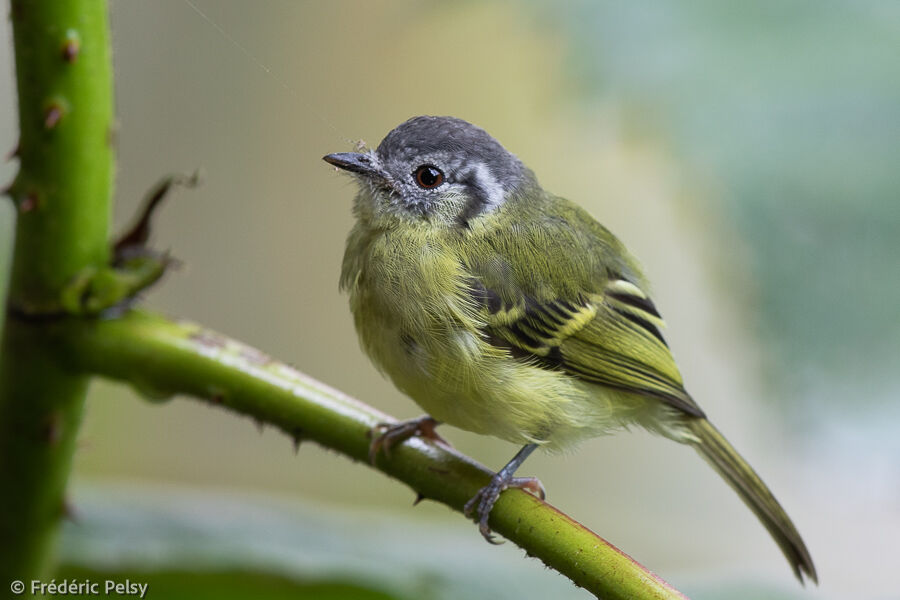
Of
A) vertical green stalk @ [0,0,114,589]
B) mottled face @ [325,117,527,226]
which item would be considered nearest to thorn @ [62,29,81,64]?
vertical green stalk @ [0,0,114,589]

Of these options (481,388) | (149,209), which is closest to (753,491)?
(481,388)

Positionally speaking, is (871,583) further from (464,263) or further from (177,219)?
(177,219)

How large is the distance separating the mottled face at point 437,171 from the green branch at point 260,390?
32cm

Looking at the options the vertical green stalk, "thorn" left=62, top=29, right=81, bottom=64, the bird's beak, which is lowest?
the vertical green stalk

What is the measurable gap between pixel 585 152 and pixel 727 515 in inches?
53.6

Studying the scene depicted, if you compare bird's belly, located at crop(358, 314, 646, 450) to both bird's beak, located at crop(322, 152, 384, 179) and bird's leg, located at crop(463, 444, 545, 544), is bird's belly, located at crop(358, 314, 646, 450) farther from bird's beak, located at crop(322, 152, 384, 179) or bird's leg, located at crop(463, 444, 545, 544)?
bird's beak, located at crop(322, 152, 384, 179)

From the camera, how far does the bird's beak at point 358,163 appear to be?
55.6 inches

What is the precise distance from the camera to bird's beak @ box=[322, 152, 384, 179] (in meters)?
1.41

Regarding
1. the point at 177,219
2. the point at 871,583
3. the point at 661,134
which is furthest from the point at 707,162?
the point at 177,219

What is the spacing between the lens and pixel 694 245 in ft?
3.49

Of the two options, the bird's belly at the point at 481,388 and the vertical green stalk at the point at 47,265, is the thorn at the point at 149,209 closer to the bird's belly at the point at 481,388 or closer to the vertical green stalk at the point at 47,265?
the vertical green stalk at the point at 47,265

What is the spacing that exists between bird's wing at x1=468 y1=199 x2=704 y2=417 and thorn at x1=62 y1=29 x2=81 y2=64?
80 centimetres

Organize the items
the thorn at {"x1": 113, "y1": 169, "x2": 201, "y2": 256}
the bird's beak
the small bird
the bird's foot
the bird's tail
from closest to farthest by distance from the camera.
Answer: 1. the bird's foot
2. the thorn at {"x1": 113, "y1": 169, "x2": 201, "y2": 256}
3. the bird's beak
4. the bird's tail
5. the small bird

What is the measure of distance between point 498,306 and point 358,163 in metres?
0.44
